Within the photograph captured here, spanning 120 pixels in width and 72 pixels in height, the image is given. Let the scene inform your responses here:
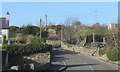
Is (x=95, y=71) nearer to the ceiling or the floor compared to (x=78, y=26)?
nearer to the floor

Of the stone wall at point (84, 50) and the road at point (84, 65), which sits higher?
the stone wall at point (84, 50)

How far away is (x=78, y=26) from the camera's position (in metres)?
110

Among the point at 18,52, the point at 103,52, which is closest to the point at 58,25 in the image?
the point at 103,52

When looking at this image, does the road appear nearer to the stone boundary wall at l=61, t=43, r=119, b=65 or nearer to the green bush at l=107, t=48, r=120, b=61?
the green bush at l=107, t=48, r=120, b=61

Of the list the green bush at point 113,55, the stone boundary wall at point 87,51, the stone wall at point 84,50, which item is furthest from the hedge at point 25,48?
the stone wall at point 84,50

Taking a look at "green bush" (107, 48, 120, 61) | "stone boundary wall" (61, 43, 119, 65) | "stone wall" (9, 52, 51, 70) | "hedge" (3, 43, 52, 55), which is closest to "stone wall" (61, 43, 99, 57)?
"stone boundary wall" (61, 43, 119, 65)

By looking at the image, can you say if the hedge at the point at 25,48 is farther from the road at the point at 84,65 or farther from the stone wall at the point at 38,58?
the road at the point at 84,65

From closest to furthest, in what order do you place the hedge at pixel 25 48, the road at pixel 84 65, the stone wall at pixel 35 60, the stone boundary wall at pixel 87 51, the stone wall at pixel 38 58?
1. the stone wall at pixel 35 60
2. the road at pixel 84 65
3. the hedge at pixel 25 48
4. the stone wall at pixel 38 58
5. the stone boundary wall at pixel 87 51

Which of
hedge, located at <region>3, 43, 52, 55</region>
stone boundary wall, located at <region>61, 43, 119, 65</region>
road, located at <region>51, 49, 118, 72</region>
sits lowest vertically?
road, located at <region>51, 49, 118, 72</region>

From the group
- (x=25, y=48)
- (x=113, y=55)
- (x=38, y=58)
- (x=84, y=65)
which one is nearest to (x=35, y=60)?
(x=38, y=58)

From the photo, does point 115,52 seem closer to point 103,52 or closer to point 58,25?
point 103,52

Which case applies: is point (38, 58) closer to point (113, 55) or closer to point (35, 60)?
point (35, 60)

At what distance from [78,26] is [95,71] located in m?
81.3

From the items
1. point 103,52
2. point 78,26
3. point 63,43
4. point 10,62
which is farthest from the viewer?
point 78,26
